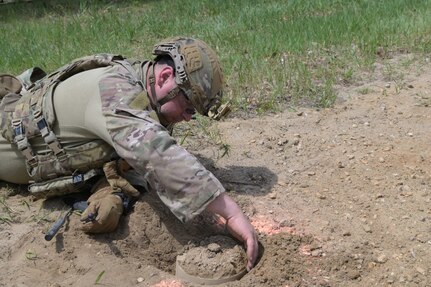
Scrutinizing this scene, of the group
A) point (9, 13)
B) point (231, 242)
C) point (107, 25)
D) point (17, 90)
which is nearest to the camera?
point (231, 242)

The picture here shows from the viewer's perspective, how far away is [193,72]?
2.96 m

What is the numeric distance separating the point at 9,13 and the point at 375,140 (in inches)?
261

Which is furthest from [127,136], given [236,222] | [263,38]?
[263,38]

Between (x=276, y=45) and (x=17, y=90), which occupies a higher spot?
(x=17, y=90)

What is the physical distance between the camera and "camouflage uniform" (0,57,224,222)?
2.70 meters

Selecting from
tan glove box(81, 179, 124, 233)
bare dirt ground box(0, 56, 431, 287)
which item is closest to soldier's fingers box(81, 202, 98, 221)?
tan glove box(81, 179, 124, 233)

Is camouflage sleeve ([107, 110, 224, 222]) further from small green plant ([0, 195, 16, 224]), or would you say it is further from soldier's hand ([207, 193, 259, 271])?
small green plant ([0, 195, 16, 224])

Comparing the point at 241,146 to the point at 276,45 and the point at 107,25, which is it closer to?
the point at 276,45

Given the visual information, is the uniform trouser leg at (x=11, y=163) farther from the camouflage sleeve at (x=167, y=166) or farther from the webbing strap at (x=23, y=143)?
the camouflage sleeve at (x=167, y=166)

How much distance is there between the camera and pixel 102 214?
2830mm

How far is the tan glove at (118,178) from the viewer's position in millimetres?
3004

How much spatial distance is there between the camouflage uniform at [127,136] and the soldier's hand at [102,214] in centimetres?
18

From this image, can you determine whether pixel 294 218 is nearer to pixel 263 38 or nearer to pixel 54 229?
pixel 54 229

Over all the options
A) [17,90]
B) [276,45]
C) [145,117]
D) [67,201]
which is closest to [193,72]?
[145,117]
